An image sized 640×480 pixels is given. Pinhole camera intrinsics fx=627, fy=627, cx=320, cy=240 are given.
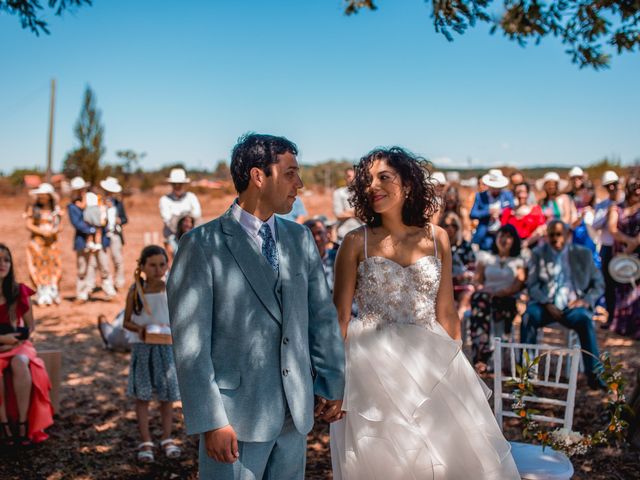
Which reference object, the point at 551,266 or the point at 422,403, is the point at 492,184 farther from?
the point at 422,403

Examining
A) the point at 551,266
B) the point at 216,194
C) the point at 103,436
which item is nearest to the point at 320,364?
the point at 103,436

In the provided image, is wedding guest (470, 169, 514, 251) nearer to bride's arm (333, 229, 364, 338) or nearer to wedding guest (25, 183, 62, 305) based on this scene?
bride's arm (333, 229, 364, 338)

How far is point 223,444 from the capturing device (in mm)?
2250

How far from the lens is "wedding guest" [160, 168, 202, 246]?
932 cm

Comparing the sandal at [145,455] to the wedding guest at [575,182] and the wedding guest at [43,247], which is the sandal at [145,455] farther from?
the wedding guest at [575,182]

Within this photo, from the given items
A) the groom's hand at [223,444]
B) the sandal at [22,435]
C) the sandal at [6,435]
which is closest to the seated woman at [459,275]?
the sandal at [22,435]

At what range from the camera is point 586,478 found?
4258 mm

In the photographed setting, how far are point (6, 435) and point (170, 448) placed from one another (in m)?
1.20

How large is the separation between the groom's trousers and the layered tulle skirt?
0.54 m

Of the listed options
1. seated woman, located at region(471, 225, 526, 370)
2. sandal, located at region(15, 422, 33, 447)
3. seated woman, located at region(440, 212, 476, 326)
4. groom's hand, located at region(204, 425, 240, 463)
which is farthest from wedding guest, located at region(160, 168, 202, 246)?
groom's hand, located at region(204, 425, 240, 463)

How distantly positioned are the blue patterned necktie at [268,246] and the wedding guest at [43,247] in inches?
350

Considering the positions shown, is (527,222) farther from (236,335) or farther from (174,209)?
(236,335)

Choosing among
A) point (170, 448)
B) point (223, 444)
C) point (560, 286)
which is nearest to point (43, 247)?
point (170, 448)

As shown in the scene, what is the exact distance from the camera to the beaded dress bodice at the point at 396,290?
323 centimetres
